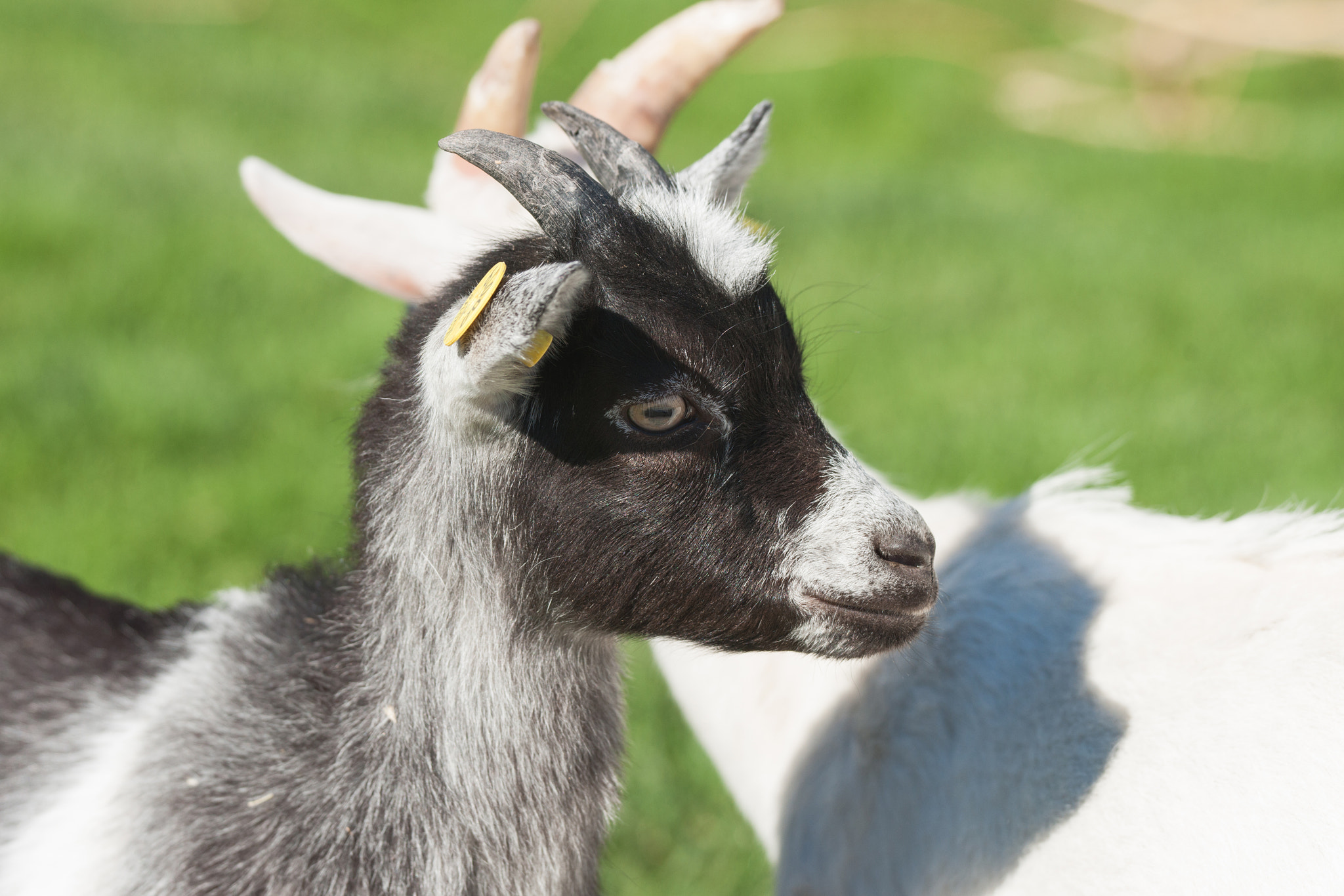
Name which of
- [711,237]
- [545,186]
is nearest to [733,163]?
[711,237]

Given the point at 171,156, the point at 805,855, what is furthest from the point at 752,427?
the point at 171,156

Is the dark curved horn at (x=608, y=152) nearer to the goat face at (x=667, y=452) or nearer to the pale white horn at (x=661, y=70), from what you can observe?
the goat face at (x=667, y=452)

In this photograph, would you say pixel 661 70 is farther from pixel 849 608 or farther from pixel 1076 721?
pixel 1076 721

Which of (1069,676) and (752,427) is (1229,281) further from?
(752,427)

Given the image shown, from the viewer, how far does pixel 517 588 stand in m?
2.20

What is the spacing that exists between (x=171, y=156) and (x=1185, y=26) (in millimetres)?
9663

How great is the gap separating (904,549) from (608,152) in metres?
0.98

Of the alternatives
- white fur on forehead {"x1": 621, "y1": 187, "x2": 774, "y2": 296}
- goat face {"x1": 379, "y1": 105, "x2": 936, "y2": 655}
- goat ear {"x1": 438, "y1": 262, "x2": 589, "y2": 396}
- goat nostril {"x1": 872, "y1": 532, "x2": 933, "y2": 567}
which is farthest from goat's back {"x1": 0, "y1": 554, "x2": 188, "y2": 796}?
goat nostril {"x1": 872, "y1": 532, "x2": 933, "y2": 567}

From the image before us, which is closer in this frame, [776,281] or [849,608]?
[849,608]

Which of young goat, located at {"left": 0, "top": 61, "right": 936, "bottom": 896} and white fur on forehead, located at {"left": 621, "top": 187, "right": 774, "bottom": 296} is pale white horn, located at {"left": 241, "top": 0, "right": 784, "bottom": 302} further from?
white fur on forehead, located at {"left": 621, "top": 187, "right": 774, "bottom": 296}

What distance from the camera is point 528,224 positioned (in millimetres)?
2281

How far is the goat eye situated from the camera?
1985 millimetres

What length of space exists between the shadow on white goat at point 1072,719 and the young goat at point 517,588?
0.50 meters

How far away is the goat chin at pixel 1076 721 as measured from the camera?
2.03 meters
